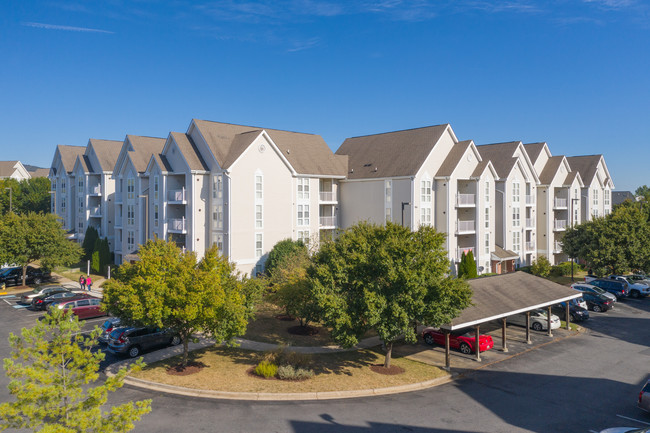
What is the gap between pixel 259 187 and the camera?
4075 centimetres

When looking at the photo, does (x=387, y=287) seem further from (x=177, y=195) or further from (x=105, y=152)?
(x=105, y=152)

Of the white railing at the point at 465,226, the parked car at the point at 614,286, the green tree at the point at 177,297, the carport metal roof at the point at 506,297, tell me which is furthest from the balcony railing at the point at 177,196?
the parked car at the point at 614,286

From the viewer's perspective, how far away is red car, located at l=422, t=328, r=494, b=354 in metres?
25.7

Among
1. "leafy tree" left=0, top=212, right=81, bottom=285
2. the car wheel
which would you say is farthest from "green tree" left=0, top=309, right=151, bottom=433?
"leafy tree" left=0, top=212, right=81, bottom=285

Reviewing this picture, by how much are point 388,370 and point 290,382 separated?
495 cm

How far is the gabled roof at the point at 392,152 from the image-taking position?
142 ft

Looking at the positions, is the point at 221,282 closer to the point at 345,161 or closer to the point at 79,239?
the point at 345,161

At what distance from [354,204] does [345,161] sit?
5427 mm

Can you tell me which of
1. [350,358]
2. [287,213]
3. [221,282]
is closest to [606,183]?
[287,213]

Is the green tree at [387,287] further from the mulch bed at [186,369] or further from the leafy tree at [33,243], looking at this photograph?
the leafy tree at [33,243]

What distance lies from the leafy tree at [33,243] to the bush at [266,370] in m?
30.1

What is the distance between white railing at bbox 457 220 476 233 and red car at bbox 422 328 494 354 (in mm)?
17406

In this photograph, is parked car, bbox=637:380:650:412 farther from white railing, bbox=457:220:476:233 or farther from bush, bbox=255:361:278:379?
white railing, bbox=457:220:476:233

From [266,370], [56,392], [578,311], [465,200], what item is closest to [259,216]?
[465,200]
